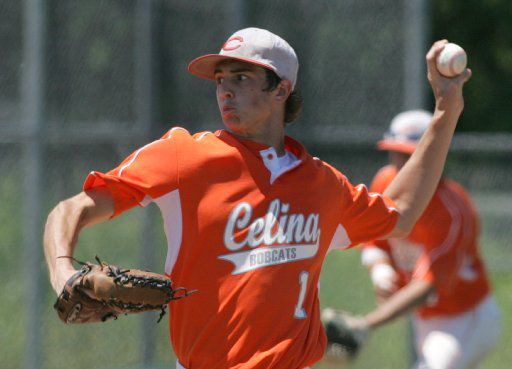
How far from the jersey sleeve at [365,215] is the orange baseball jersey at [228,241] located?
10.3 inches

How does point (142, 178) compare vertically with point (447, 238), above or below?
above

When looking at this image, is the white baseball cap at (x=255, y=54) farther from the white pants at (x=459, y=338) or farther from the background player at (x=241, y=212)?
the white pants at (x=459, y=338)

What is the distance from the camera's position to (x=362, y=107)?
25.4 feet

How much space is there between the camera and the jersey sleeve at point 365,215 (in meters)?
4.09

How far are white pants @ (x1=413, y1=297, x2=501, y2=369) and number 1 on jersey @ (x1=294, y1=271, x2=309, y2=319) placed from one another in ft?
8.55

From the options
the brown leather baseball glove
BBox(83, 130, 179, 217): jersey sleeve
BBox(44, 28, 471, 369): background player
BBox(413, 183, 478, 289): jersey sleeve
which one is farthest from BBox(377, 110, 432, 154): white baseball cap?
the brown leather baseball glove

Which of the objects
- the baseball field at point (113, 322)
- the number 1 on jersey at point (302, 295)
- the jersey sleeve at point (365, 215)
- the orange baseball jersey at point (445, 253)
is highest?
the jersey sleeve at point (365, 215)

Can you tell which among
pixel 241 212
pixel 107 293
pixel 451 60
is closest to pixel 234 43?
pixel 241 212

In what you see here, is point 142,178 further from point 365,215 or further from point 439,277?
point 439,277

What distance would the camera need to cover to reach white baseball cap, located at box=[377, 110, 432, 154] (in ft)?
21.4

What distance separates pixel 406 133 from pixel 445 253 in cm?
A: 79

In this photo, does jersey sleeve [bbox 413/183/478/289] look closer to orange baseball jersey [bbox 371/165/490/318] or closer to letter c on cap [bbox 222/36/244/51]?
orange baseball jersey [bbox 371/165/490/318]

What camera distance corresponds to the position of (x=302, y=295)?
3840 millimetres

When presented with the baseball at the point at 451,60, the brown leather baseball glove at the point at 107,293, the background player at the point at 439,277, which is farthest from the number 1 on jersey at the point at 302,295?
the background player at the point at 439,277
